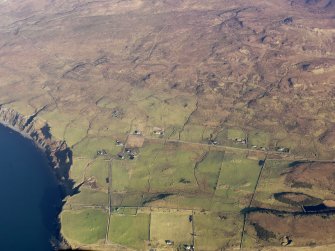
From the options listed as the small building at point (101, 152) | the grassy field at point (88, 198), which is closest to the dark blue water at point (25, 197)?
the grassy field at point (88, 198)

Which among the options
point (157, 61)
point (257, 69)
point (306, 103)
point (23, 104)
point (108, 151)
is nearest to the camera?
point (108, 151)

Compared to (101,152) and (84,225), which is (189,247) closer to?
(84,225)

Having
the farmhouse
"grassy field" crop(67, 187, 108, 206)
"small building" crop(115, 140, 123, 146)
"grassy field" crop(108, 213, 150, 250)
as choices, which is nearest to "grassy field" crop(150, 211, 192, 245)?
"grassy field" crop(108, 213, 150, 250)

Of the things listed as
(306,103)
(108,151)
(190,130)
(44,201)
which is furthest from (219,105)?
(44,201)

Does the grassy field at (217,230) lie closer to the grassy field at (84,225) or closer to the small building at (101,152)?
the grassy field at (84,225)

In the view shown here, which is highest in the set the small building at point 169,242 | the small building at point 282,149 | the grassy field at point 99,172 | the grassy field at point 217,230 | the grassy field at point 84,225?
the grassy field at point 84,225

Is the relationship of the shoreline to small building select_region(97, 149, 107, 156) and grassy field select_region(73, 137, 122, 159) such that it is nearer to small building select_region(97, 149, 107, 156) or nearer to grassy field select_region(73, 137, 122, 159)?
grassy field select_region(73, 137, 122, 159)

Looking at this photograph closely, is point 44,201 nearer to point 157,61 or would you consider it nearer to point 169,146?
point 169,146
